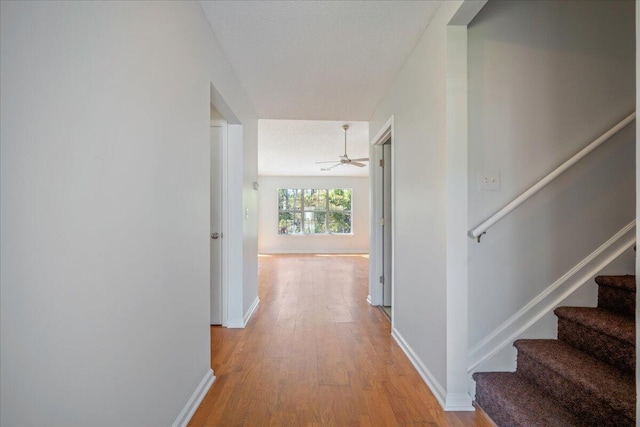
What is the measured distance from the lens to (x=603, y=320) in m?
1.62

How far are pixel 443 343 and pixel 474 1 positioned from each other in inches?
73.8

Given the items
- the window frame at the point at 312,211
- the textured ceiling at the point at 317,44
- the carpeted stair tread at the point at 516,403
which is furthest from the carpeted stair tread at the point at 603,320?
the window frame at the point at 312,211

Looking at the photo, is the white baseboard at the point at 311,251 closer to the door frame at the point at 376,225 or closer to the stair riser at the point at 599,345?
the door frame at the point at 376,225

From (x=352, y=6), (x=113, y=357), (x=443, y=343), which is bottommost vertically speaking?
(x=443, y=343)

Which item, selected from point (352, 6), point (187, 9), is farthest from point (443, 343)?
point (187, 9)

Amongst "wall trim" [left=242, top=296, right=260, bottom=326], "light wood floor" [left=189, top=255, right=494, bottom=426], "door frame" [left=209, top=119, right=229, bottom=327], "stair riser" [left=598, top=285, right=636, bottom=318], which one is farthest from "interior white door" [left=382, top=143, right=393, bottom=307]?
"stair riser" [left=598, top=285, right=636, bottom=318]

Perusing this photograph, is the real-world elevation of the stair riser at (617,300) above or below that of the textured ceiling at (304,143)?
below

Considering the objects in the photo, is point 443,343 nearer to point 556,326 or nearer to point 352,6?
point 556,326

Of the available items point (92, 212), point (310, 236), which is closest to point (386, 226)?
point (92, 212)

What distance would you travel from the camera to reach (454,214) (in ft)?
5.84

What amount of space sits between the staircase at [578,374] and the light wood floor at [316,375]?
22cm

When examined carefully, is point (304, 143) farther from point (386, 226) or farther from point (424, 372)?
point (424, 372)

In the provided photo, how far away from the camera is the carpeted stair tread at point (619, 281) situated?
1.67 meters

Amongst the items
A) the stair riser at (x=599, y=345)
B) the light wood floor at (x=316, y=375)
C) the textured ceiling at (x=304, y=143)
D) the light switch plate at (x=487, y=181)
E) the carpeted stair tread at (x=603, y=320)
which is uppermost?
the textured ceiling at (x=304, y=143)
